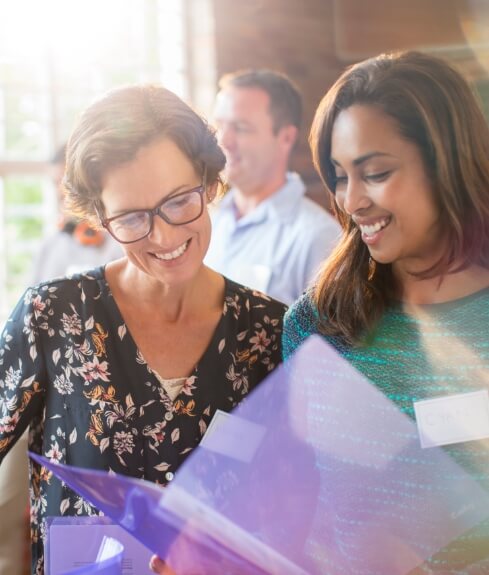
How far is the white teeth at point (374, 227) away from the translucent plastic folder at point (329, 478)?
240 millimetres

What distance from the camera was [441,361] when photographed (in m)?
1.30

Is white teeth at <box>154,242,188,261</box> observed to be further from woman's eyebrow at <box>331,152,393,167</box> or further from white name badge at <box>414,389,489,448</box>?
white name badge at <box>414,389,489,448</box>

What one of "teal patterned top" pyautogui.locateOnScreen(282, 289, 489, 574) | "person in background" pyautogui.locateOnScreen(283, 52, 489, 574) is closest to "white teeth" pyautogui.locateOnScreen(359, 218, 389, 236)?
"person in background" pyautogui.locateOnScreen(283, 52, 489, 574)

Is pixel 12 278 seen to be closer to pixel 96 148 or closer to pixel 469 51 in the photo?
pixel 469 51

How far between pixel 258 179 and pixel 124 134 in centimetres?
185

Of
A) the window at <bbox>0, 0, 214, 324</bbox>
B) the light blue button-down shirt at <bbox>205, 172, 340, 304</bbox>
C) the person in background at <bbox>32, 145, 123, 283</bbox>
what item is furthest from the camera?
the window at <bbox>0, 0, 214, 324</bbox>

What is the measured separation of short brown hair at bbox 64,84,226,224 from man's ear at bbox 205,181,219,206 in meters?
0.04

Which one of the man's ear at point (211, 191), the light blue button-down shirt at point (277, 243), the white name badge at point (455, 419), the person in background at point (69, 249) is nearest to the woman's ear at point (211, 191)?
the man's ear at point (211, 191)

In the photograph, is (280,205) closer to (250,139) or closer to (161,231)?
(250,139)

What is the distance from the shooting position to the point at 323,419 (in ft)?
4.66

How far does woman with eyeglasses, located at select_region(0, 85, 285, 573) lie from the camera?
4.70 ft

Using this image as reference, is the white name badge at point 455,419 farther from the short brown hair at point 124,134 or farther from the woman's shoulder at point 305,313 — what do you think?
the short brown hair at point 124,134

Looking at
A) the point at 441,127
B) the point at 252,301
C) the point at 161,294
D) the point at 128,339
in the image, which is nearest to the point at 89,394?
the point at 128,339

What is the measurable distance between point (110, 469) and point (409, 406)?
509 millimetres
